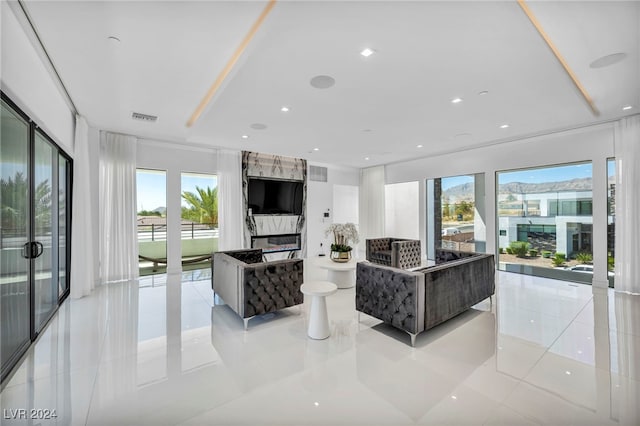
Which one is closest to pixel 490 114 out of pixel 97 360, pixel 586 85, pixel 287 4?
pixel 586 85

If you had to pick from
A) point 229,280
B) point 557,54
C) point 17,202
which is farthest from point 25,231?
point 557,54

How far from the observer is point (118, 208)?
5.47 meters

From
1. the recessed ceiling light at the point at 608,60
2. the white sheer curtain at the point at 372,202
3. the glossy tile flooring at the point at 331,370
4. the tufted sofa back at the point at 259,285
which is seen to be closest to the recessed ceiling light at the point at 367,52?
the recessed ceiling light at the point at 608,60

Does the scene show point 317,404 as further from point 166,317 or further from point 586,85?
point 586,85

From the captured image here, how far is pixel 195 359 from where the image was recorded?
2.63m

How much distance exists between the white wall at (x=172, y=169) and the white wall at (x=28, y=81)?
2.27 m

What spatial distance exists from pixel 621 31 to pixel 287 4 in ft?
9.64

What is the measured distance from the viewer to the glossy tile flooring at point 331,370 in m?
1.93

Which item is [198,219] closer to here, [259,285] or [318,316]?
[259,285]

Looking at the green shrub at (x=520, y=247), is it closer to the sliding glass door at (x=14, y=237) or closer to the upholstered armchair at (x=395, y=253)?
the upholstered armchair at (x=395, y=253)

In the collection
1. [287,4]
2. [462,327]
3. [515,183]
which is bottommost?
[462,327]

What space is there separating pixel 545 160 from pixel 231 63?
20.3ft

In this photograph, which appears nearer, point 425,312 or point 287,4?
point 287,4

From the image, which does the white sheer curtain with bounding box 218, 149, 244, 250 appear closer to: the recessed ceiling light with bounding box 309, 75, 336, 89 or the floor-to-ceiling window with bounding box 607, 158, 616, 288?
the recessed ceiling light with bounding box 309, 75, 336, 89
